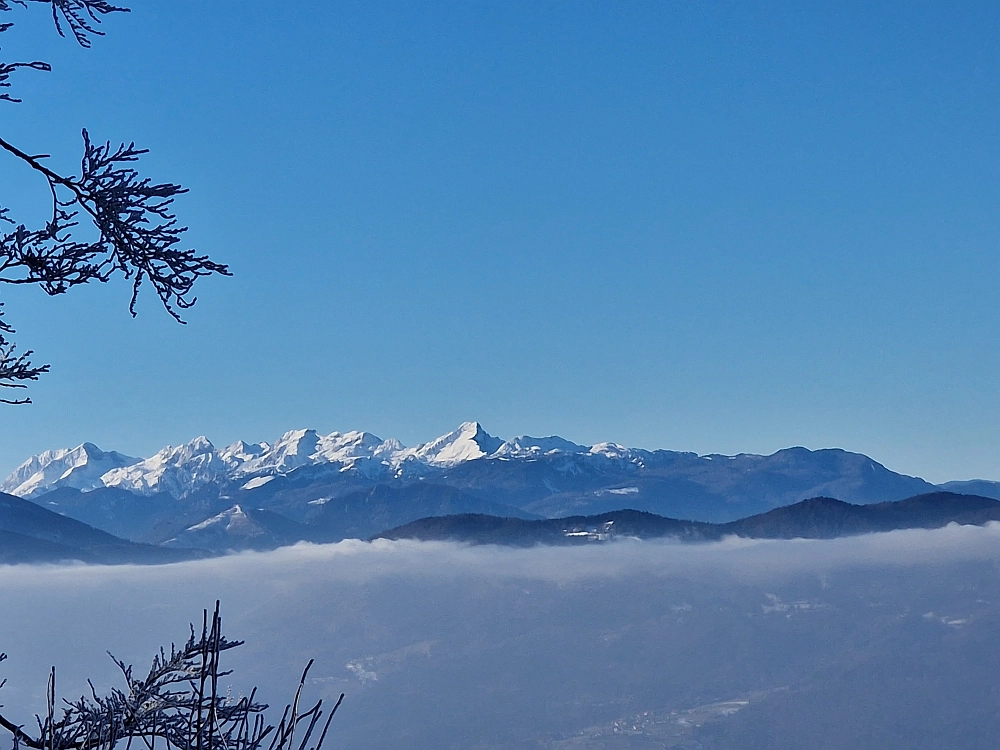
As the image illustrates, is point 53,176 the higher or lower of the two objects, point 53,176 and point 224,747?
the higher

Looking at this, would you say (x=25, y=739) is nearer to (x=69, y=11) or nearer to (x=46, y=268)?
(x=46, y=268)

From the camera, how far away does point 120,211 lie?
5.52 metres

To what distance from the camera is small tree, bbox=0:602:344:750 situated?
4578 millimetres

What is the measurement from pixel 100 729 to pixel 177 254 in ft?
7.69

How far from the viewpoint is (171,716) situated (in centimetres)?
517

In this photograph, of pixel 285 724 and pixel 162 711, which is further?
pixel 162 711

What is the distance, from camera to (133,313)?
5.59 meters

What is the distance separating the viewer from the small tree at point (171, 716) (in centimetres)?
458

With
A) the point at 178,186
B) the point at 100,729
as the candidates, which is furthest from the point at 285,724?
the point at 178,186

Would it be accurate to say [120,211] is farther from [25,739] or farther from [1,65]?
[25,739]

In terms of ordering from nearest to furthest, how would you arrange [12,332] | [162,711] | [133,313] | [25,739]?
[25,739]
[162,711]
[133,313]
[12,332]

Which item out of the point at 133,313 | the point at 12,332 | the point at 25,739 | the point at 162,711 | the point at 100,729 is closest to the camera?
the point at 25,739

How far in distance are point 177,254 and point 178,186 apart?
36 cm

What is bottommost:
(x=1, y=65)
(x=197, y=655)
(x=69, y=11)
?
(x=197, y=655)
